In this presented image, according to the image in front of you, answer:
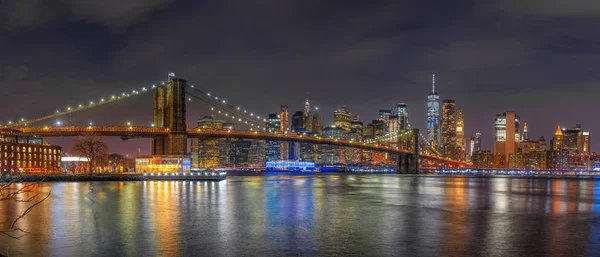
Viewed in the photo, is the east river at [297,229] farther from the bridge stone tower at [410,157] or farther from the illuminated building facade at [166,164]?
the bridge stone tower at [410,157]

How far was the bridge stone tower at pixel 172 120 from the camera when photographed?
75.7 metres

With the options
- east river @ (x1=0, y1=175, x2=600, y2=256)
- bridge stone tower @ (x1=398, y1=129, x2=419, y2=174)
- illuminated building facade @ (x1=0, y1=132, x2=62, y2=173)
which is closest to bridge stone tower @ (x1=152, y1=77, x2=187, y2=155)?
illuminated building facade @ (x1=0, y1=132, x2=62, y2=173)

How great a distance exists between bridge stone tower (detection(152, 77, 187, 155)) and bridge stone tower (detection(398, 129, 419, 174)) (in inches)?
3016

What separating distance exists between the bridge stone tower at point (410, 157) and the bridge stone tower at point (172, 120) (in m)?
76.6

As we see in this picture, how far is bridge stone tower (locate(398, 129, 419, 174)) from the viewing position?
138500 millimetres

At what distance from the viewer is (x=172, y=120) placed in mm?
76250

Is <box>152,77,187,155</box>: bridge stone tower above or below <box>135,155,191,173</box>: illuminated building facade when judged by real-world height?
above

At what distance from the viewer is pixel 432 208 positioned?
113 ft

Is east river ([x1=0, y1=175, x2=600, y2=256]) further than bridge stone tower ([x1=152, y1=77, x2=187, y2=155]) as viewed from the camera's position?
No

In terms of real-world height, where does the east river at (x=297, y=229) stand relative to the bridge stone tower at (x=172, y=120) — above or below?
below

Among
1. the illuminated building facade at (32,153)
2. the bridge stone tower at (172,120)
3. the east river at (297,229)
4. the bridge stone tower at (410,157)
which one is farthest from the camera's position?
the bridge stone tower at (410,157)

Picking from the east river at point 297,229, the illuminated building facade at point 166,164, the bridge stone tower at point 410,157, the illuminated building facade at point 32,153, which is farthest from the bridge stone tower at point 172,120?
the bridge stone tower at point 410,157

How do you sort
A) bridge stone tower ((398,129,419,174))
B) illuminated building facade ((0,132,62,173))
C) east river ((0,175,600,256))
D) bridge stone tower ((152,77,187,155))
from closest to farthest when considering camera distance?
east river ((0,175,600,256)) < bridge stone tower ((152,77,187,155)) < illuminated building facade ((0,132,62,173)) < bridge stone tower ((398,129,419,174))

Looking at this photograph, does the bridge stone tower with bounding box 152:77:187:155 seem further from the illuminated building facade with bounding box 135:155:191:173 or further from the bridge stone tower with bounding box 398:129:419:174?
the bridge stone tower with bounding box 398:129:419:174
